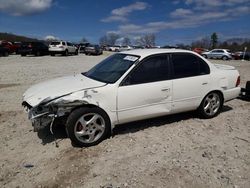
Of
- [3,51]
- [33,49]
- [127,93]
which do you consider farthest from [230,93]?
[3,51]

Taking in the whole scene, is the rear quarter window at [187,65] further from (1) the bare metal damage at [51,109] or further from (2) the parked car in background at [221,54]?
(2) the parked car in background at [221,54]

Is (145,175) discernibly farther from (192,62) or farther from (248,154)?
(192,62)

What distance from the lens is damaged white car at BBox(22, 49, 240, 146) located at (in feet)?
14.5

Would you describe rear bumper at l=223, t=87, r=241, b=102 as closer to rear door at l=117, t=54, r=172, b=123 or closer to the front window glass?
rear door at l=117, t=54, r=172, b=123

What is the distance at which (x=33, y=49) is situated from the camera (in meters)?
29.8

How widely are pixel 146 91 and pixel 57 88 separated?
1643 millimetres

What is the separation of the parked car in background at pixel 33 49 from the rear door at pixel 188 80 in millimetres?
27020

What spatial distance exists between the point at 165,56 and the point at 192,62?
72 cm

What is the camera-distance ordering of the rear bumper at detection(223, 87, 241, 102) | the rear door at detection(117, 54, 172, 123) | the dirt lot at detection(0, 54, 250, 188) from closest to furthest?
the dirt lot at detection(0, 54, 250, 188) < the rear door at detection(117, 54, 172, 123) < the rear bumper at detection(223, 87, 241, 102)

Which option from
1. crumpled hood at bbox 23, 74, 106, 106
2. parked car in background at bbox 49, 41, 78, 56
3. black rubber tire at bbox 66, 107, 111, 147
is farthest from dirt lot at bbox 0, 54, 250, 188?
parked car in background at bbox 49, 41, 78, 56

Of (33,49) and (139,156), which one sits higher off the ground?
(33,49)

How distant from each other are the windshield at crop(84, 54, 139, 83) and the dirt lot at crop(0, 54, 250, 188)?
113cm

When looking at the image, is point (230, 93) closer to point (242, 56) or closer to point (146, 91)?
point (146, 91)

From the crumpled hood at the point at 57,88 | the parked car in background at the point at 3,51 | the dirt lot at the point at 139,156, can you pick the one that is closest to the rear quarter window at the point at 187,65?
the dirt lot at the point at 139,156
